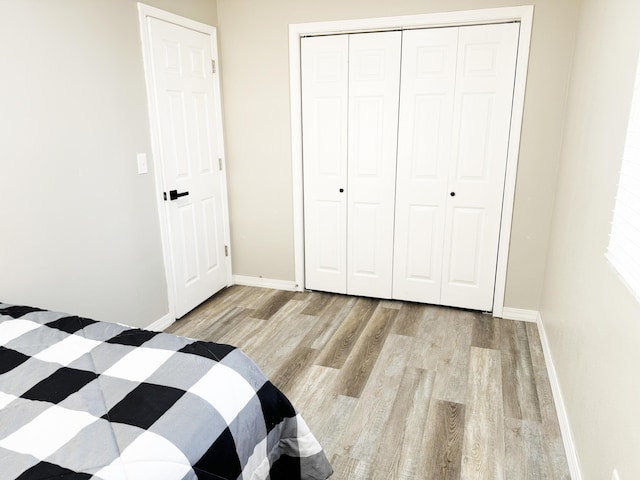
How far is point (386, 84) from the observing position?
3252mm

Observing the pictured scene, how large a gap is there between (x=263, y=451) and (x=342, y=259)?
7.73ft

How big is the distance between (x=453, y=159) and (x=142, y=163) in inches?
84.5

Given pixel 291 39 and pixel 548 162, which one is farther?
pixel 291 39

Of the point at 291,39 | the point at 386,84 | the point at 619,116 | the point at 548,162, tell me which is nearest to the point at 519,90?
the point at 548,162

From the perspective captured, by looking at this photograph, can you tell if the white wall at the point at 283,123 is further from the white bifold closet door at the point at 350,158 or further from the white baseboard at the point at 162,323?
the white baseboard at the point at 162,323

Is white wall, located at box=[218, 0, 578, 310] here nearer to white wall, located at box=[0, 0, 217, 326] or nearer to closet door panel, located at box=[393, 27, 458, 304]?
closet door panel, located at box=[393, 27, 458, 304]

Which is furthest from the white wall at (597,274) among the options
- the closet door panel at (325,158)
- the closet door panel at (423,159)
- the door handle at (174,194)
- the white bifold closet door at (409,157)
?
the door handle at (174,194)

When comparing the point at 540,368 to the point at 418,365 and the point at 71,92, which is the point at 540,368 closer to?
the point at 418,365

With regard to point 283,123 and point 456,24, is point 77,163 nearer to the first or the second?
point 283,123

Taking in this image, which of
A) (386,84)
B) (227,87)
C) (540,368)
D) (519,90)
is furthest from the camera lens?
(227,87)

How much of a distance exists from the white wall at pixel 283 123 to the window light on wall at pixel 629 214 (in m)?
1.51

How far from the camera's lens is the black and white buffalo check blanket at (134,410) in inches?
41.8

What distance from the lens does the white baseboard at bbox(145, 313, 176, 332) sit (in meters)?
3.08

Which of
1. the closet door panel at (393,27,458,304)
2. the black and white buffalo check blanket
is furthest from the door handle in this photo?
the closet door panel at (393,27,458,304)
